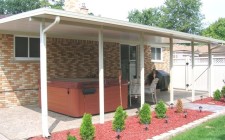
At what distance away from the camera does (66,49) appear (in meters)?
11.0

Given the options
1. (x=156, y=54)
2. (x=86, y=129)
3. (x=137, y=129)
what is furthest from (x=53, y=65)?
(x=156, y=54)

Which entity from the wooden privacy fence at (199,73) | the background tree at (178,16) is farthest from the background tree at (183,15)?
the wooden privacy fence at (199,73)

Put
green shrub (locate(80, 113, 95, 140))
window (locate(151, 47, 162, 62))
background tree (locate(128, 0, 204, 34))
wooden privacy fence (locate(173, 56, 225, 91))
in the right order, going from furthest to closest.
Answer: background tree (locate(128, 0, 204, 34)) < window (locate(151, 47, 162, 62)) < wooden privacy fence (locate(173, 56, 225, 91)) < green shrub (locate(80, 113, 95, 140))

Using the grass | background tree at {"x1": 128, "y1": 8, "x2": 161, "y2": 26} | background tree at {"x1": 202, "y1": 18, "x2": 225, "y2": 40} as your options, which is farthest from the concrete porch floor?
background tree at {"x1": 128, "y1": 8, "x2": 161, "y2": 26}

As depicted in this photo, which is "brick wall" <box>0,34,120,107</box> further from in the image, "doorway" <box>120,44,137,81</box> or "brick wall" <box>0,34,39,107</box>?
"doorway" <box>120,44,137,81</box>

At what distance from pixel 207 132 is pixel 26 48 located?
6548mm

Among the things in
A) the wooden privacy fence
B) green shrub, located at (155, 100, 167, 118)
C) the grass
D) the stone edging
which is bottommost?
the grass

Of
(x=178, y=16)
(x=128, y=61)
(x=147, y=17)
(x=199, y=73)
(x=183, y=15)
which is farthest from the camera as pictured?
(x=183, y=15)

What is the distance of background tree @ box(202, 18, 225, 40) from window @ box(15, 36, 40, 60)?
141ft

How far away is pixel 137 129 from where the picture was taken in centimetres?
658

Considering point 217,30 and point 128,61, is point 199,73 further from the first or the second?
point 217,30

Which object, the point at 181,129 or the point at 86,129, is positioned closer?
the point at 86,129

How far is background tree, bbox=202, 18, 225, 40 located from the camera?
48375 mm

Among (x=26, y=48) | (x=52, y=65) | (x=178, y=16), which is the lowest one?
(x=52, y=65)
